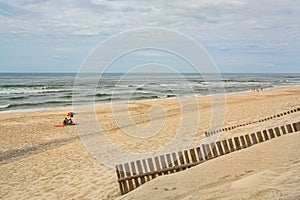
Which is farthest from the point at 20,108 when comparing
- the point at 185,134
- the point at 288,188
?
the point at 288,188

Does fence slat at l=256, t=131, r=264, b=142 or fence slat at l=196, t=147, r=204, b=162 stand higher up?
fence slat at l=256, t=131, r=264, b=142

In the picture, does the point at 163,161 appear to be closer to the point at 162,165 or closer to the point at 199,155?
the point at 162,165

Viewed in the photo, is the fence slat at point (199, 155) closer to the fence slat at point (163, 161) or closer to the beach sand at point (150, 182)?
the beach sand at point (150, 182)

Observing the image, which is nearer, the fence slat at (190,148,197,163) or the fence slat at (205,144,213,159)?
the fence slat at (190,148,197,163)

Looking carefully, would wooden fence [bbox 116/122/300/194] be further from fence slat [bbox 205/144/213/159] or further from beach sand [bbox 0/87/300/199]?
beach sand [bbox 0/87/300/199]

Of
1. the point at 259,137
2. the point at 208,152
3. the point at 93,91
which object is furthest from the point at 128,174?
the point at 93,91

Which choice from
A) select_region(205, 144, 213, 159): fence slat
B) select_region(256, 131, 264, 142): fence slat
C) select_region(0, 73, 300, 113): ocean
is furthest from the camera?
select_region(0, 73, 300, 113): ocean

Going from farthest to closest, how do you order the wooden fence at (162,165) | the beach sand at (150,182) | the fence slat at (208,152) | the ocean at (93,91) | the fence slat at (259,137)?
the ocean at (93,91)
the fence slat at (259,137)
the fence slat at (208,152)
the wooden fence at (162,165)
the beach sand at (150,182)

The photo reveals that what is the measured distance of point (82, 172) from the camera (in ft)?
32.3

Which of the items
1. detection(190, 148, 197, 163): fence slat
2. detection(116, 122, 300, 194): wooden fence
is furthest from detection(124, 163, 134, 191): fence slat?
detection(190, 148, 197, 163): fence slat

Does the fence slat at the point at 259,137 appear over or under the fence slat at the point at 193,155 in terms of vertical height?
over

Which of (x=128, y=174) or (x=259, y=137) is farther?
(x=259, y=137)

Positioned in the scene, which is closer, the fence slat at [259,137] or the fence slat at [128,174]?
→ the fence slat at [128,174]

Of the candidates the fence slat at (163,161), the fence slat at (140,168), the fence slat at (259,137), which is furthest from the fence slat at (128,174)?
the fence slat at (259,137)
